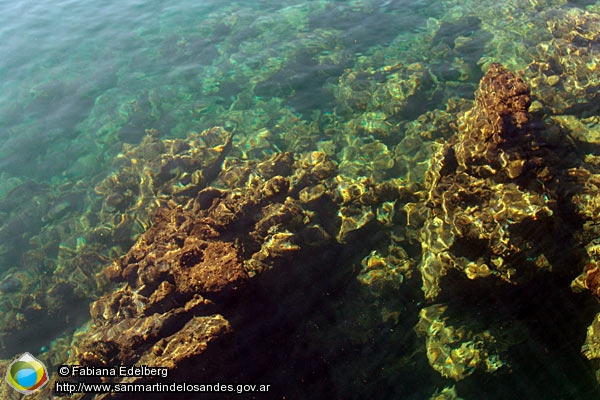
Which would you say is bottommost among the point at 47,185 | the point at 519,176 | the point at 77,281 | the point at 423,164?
the point at 77,281

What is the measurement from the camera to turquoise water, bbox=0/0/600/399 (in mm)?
6516

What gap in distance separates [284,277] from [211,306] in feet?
5.80

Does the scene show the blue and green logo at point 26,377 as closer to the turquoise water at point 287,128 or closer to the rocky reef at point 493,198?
the turquoise water at point 287,128

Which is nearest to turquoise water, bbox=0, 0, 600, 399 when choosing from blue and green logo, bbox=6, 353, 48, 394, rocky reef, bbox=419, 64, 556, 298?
rocky reef, bbox=419, 64, 556, 298

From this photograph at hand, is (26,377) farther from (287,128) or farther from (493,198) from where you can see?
(493,198)

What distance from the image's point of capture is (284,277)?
7.66 m

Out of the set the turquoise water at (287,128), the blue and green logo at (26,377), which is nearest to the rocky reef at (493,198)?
the turquoise water at (287,128)

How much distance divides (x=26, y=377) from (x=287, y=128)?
9.90 meters

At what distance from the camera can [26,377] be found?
25.0 feet

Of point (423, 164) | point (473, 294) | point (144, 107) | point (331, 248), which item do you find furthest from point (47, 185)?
point (473, 294)

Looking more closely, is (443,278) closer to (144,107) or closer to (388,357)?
(388,357)

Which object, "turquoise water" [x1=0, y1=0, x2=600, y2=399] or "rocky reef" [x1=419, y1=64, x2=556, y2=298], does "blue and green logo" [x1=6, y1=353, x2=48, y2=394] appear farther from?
"rocky reef" [x1=419, y1=64, x2=556, y2=298]

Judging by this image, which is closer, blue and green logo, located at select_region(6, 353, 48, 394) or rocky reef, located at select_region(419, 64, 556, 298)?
rocky reef, located at select_region(419, 64, 556, 298)

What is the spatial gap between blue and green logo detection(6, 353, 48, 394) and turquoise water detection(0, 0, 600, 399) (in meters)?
1.30
